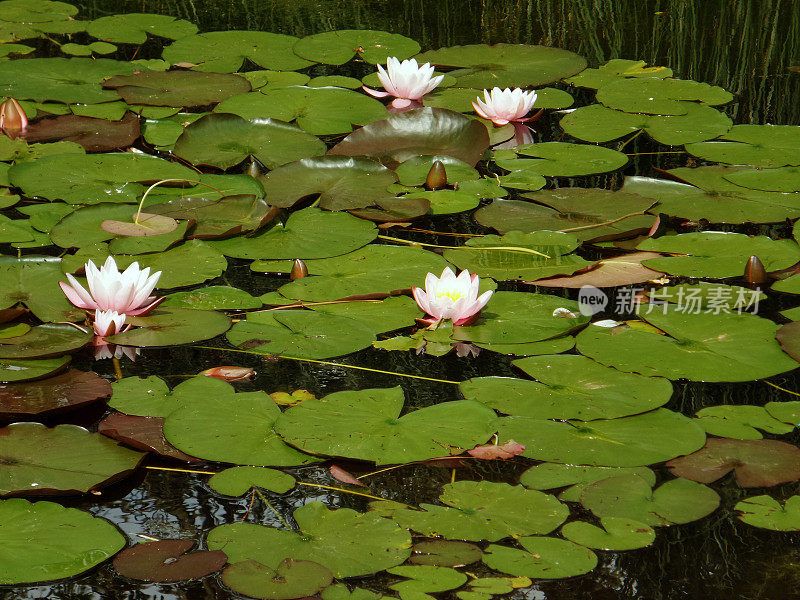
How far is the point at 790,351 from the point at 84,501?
180cm

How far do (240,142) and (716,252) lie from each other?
195cm

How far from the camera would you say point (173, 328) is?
2.48m

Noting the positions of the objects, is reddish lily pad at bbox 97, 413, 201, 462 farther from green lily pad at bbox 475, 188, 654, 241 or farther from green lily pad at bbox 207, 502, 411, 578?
green lily pad at bbox 475, 188, 654, 241

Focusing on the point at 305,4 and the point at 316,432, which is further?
the point at 305,4

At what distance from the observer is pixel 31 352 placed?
2.28 metres

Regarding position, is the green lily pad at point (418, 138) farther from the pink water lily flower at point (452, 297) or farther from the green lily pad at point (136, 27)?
the green lily pad at point (136, 27)

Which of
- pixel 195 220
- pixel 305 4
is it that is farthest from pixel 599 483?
pixel 305 4

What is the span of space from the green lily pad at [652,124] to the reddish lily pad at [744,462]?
1.99 m

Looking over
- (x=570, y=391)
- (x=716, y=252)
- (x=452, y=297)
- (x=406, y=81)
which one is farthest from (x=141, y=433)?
(x=406, y=81)

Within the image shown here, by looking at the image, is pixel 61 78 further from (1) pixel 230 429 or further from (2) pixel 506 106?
(1) pixel 230 429

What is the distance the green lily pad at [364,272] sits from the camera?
269cm

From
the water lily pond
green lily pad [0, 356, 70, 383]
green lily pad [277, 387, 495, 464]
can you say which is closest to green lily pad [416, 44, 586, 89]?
the water lily pond

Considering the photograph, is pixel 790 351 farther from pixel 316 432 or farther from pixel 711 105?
pixel 711 105

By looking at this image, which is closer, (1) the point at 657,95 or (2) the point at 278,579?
(2) the point at 278,579
